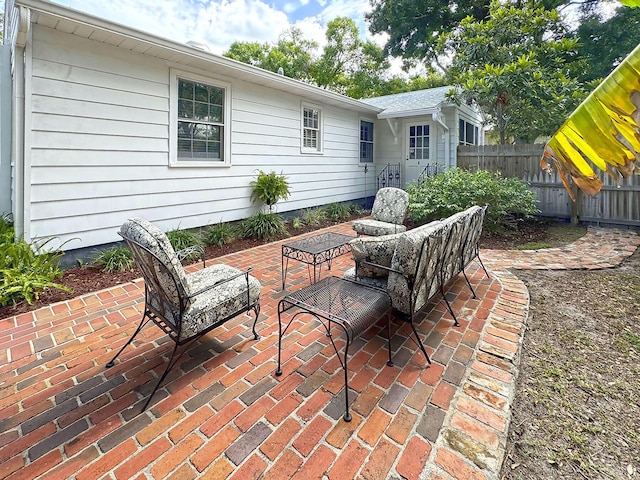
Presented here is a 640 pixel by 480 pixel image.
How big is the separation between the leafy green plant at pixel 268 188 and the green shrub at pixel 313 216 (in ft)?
3.94

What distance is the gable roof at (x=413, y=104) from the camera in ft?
31.2

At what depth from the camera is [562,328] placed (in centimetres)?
311

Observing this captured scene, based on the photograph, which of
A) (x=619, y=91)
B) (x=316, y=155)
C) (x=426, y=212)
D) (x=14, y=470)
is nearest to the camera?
(x=14, y=470)

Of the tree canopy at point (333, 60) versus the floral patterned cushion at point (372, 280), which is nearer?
the floral patterned cushion at point (372, 280)

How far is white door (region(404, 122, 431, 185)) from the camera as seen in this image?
10516 mm

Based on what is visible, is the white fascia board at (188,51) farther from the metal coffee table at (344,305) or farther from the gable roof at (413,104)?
the metal coffee table at (344,305)

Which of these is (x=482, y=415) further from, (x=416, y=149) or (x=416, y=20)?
(x=416, y=20)

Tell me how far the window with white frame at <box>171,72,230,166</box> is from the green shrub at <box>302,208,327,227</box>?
2540mm

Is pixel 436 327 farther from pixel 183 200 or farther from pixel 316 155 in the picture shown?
pixel 316 155

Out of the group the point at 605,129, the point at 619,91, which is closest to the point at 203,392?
the point at 605,129

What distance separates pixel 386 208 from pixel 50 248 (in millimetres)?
5373

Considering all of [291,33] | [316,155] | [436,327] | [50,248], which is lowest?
[436,327]

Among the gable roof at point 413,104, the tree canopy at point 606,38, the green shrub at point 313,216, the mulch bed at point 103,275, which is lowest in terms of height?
the mulch bed at point 103,275

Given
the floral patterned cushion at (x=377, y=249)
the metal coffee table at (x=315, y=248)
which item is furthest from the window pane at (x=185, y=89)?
the floral patterned cushion at (x=377, y=249)
